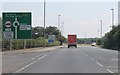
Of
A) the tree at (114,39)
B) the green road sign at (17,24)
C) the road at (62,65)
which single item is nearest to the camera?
the road at (62,65)

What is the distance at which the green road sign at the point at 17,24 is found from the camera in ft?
194

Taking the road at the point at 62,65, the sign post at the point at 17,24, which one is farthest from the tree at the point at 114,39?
the road at the point at 62,65

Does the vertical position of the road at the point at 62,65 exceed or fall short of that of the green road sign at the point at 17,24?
it falls short

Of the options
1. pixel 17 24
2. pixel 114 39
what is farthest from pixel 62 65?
pixel 114 39

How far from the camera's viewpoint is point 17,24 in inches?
2322

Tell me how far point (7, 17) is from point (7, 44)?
7.42 m

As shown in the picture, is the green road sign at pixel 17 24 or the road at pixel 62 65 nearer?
the road at pixel 62 65

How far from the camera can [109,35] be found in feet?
290

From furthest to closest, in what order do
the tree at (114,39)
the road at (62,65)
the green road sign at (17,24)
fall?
the tree at (114,39), the green road sign at (17,24), the road at (62,65)

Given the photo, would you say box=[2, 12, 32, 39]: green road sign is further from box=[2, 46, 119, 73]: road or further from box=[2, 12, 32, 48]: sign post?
box=[2, 46, 119, 73]: road

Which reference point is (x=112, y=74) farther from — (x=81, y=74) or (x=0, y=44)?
(x=0, y=44)

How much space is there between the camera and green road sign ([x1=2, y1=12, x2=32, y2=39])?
59188mm

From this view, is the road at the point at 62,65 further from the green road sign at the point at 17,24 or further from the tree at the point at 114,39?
the tree at the point at 114,39

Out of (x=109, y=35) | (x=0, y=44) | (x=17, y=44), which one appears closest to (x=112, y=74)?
(x=0, y=44)
